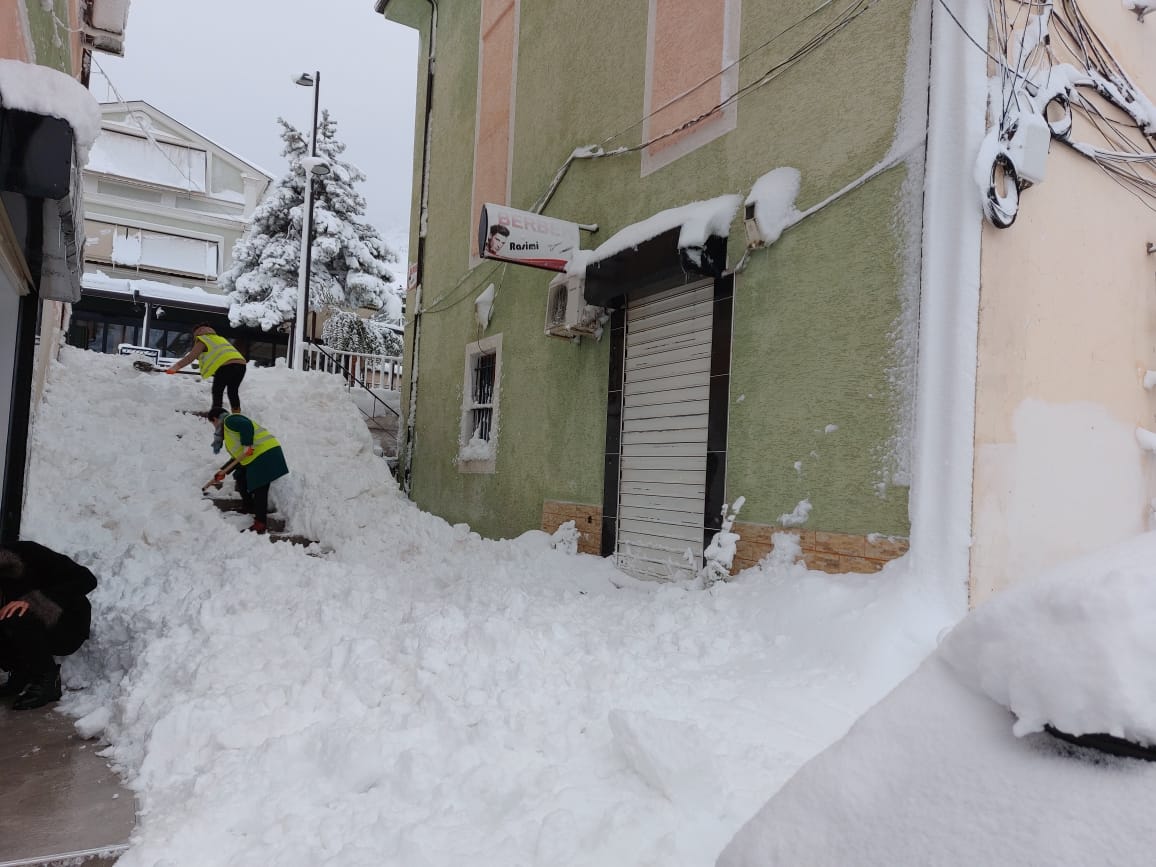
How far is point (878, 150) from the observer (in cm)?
451

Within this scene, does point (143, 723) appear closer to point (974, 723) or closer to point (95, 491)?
point (974, 723)

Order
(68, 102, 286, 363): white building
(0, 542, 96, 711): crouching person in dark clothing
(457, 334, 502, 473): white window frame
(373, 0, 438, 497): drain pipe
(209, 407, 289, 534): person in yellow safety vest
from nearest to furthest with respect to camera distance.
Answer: (0, 542, 96, 711): crouching person in dark clothing → (209, 407, 289, 534): person in yellow safety vest → (457, 334, 502, 473): white window frame → (373, 0, 438, 497): drain pipe → (68, 102, 286, 363): white building

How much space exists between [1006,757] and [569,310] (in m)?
6.21

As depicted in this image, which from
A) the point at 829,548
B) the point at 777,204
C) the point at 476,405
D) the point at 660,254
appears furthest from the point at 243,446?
the point at 829,548

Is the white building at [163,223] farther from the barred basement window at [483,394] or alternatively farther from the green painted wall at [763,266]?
the green painted wall at [763,266]

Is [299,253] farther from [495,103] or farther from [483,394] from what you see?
[483,394]

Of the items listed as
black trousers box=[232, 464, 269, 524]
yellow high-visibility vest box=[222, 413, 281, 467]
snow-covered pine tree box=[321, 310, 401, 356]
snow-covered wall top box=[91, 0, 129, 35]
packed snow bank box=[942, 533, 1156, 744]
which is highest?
snow-covered wall top box=[91, 0, 129, 35]

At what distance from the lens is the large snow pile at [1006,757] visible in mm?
1009

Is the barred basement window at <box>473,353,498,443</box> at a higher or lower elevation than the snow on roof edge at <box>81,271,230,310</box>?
lower

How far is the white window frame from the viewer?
8.94 metres

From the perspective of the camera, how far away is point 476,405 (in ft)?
31.6

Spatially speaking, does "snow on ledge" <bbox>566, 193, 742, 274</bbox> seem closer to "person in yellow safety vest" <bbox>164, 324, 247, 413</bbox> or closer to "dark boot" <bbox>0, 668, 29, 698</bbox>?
"dark boot" <bbox>0, 668, 29, 698</bbox>

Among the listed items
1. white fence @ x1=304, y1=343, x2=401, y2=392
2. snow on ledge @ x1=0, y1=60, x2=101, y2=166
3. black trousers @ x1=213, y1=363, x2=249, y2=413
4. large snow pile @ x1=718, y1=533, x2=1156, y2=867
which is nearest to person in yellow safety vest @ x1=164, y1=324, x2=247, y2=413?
black trousers @ x1=213, y1=363, x2=249, y2=413

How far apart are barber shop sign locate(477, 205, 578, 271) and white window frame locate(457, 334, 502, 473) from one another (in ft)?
7.16
